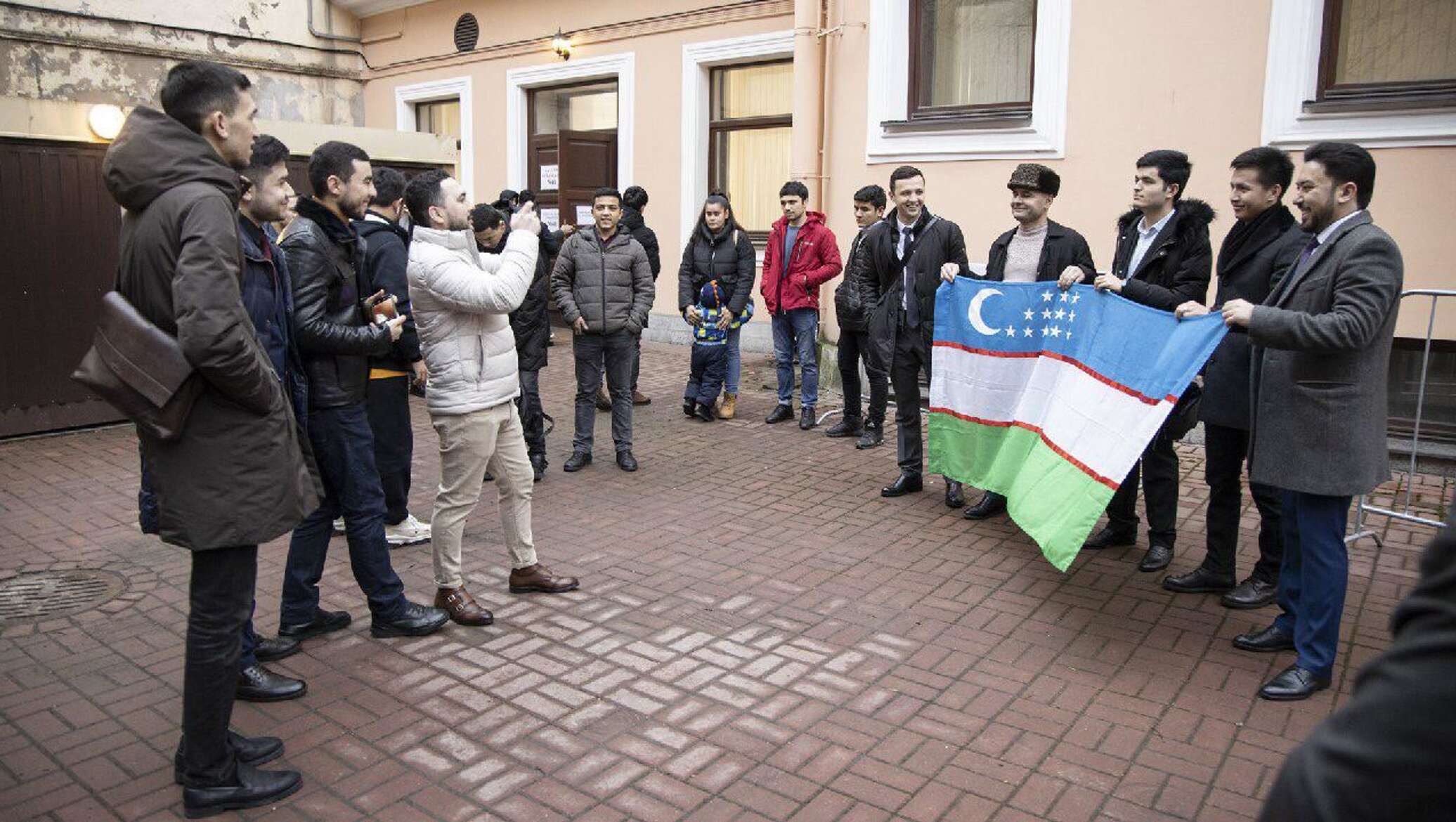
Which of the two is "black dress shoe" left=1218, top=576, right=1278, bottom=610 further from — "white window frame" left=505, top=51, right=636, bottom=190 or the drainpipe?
the drainpipe

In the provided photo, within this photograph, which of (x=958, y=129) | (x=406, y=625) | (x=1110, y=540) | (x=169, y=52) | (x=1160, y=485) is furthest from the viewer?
(x=169, y=52)

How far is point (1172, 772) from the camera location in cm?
352

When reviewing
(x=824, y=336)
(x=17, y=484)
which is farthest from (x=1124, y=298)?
(x=17, y=484)

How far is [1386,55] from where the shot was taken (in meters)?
7.62

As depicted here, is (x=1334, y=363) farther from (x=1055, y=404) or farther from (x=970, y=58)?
(x=970, y=58)

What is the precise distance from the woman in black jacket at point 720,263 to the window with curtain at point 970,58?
2329 mm

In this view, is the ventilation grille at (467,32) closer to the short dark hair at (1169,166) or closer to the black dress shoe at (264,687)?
the short dark hair at (1169,166)

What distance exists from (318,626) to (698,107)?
974 cm

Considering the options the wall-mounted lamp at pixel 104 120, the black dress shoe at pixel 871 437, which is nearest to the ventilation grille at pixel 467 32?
the wall-mounted lamp at pixel 104 120

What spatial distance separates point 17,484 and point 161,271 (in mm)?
5255

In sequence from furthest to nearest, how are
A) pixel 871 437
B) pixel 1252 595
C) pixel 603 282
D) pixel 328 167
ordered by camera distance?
pixel 871 437 → pixel 603 282 → pixel 1252 595 → pixel 328 167

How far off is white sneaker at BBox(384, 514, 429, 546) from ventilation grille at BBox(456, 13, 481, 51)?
37.7 ft

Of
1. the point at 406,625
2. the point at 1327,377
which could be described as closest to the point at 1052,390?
the point at 1327,377

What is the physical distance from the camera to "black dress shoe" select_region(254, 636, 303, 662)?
4367mm
